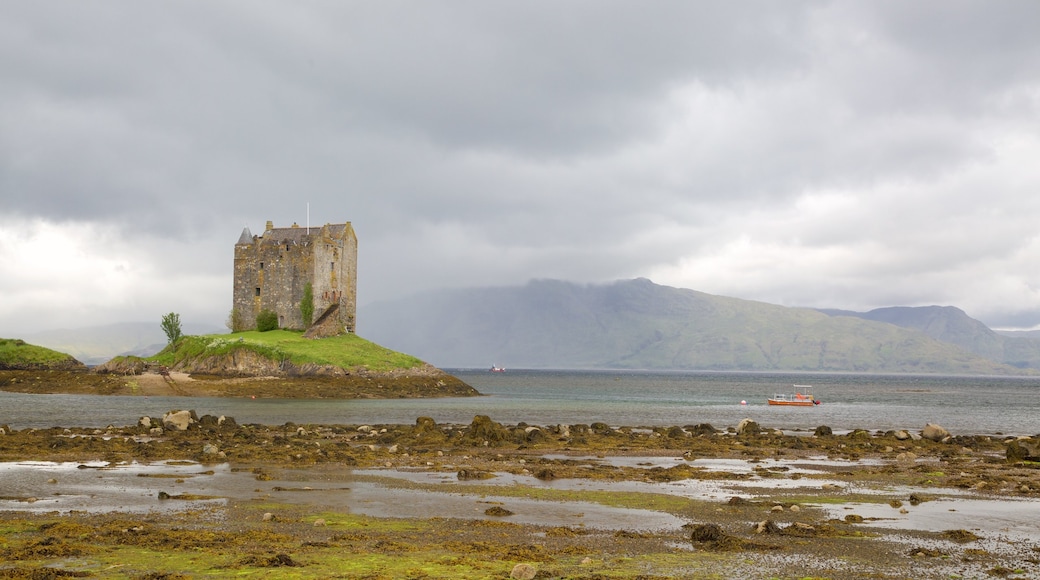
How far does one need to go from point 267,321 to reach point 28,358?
88.1ft

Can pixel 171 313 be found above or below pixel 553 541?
above

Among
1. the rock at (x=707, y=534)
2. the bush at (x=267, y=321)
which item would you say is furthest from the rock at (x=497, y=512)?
the bush at (x=267, y=321)

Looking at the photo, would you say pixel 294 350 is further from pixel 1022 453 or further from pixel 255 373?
pixel 1022 453

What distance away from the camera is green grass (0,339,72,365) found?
9131cm

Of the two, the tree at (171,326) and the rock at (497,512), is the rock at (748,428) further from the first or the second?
the tree at (171,326)

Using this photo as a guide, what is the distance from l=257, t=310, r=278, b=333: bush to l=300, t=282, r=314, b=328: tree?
4.54m

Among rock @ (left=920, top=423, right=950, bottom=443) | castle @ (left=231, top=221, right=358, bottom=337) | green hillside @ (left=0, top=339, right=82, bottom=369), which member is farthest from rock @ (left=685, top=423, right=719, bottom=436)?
green hillside @ (left=0, top=339, right=82, bottom=369)

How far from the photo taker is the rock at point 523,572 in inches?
436

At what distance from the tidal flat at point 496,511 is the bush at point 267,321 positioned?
68030mm

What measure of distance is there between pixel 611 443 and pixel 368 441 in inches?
429

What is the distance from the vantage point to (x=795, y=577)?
11602 mm

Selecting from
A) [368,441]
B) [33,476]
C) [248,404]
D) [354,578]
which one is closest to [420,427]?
[368,441]

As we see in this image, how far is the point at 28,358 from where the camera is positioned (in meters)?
92.1

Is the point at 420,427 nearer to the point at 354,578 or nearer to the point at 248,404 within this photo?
the point at 354,578
